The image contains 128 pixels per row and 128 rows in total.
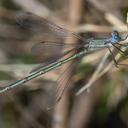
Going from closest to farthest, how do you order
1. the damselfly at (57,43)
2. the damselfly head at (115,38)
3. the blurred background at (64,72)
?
1. the damselfly head at (115,38)
2. the damselfly at (57,43)
3. the blurred background at (64,72)

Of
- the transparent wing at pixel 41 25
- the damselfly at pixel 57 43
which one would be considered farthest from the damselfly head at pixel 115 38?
the transparent wing at pixel 41 25

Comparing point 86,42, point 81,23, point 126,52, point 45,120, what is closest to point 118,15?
point 81,23

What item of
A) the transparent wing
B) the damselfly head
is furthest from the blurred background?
the damselfly head

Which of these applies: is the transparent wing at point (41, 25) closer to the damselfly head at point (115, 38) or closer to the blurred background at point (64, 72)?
the blurred background at point (64, 72)

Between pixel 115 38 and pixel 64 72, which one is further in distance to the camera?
pixel 64 72

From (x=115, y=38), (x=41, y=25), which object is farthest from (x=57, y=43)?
(x=115, y=38)

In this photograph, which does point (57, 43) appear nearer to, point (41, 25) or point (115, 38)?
point (41, 25)

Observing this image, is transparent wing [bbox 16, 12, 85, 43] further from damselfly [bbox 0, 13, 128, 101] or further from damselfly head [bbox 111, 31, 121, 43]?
damselfly head [bbox 111, 31, 121, 43]

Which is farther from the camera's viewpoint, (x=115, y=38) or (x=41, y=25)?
(x=41, y=25)

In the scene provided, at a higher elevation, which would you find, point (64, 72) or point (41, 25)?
point (41, 25)
